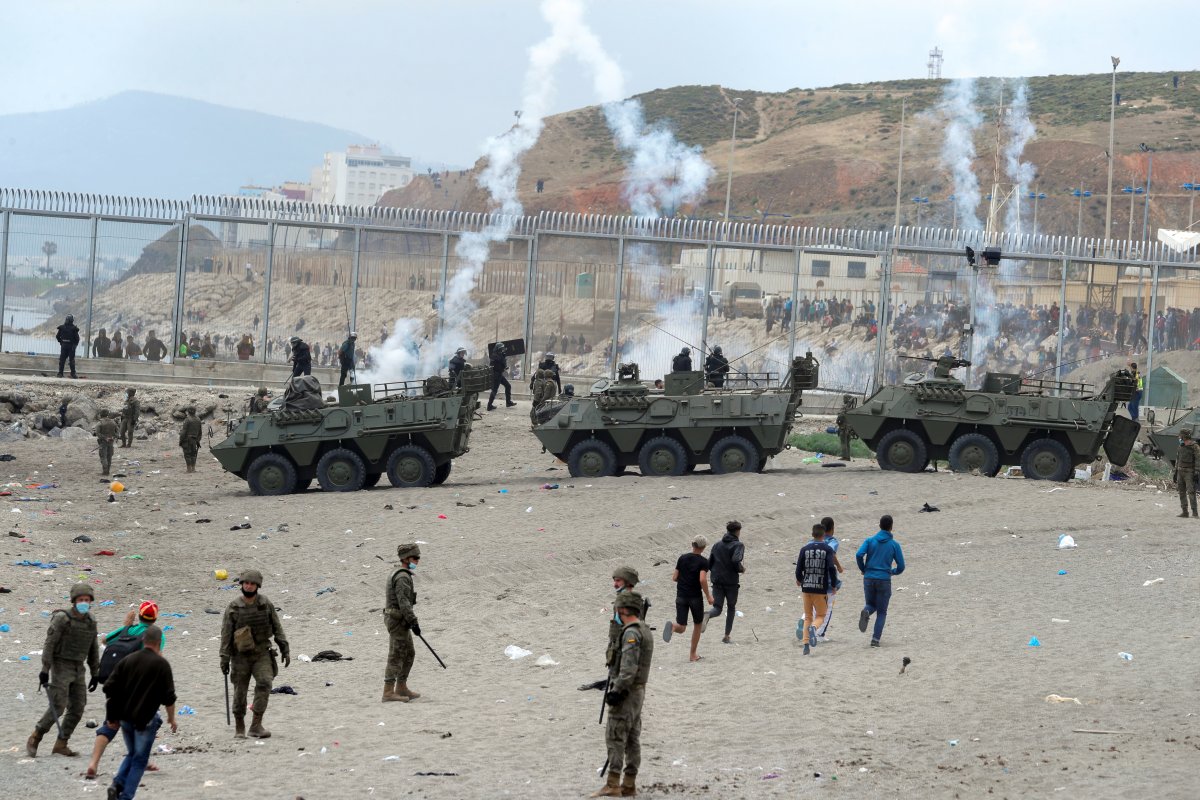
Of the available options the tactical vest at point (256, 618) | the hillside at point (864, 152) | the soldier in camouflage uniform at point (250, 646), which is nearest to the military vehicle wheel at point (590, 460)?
the soldier in camouflage uniform at point (250, 646)

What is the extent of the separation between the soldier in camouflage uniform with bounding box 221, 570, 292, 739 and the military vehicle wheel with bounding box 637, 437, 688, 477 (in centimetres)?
1311

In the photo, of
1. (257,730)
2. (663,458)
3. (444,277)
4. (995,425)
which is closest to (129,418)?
(444,277)

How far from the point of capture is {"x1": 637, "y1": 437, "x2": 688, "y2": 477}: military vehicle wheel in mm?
23688

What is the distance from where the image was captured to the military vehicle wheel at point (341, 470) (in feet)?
76.1

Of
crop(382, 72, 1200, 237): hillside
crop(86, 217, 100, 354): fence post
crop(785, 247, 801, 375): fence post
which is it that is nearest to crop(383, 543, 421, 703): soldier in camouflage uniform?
crop(785, 247, 801, 375): fence post

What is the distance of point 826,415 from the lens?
30703 mm

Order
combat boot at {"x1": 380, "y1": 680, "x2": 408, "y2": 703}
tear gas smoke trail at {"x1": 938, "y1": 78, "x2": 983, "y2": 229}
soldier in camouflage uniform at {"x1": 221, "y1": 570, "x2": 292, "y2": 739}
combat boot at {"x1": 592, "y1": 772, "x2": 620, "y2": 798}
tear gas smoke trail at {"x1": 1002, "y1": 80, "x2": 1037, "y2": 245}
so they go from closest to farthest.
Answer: combat boot at {"x1": 592, "y1": 772, "x2": 620, "y2": 798}
soldier in camouflage uniform at {"x1": 221, "y1": 570, "x2": 292, "y2": 739}
combat boot at {"x1": 380, "y1": 680, "x2": 408, "y2": 703}
tear gas smoke trail at {"x1": 1002, "y1": 80, "x2": 1037, "y2": 245}
tear gas smoke trail at {"x1": 938, "y1": 78, "x2": 983, "y2": 229}

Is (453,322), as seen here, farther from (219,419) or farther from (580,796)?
(580,796)

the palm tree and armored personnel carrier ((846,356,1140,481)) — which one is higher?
the palm tree

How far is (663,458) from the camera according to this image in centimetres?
2373

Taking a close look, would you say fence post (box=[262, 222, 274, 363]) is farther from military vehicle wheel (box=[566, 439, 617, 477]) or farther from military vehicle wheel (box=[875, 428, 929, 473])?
military vehicle wheel (box=[875, 428, 929, 473])

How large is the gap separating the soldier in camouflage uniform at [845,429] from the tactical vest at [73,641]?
16.0m

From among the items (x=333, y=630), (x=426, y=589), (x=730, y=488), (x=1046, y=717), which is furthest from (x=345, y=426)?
(x=1046, y=717)

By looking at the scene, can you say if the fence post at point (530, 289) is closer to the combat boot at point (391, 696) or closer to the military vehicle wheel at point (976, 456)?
the military vehicle wheel at point (976, 456)
